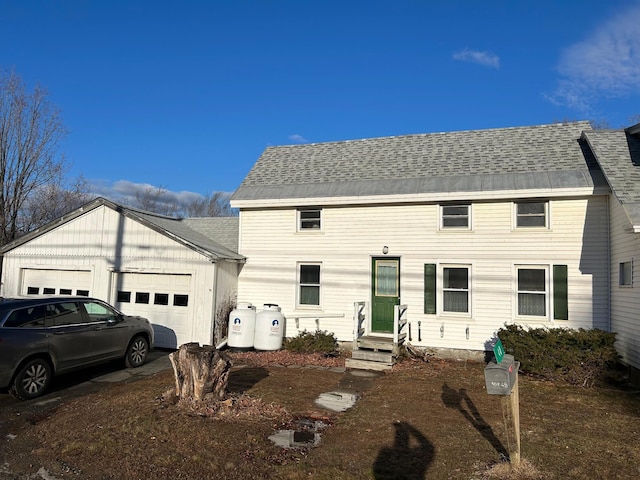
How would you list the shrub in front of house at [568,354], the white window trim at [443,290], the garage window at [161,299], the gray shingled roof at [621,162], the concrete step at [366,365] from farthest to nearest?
the garage window at [161,299]
the white window trim at [443,290]
the concrete step at [366,365]
the shrub in front of house at [568,354]
the gray shingled roof at [621,162]

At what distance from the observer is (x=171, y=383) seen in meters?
8.59

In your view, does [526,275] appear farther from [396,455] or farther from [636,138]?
[396,455]

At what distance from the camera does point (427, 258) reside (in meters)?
11.8

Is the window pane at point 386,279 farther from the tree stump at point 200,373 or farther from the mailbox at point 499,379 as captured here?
the mailbox at point 499,379

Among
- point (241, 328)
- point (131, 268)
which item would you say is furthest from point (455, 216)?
point (131, 268)

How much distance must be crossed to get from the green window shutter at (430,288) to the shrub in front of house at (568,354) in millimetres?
2207

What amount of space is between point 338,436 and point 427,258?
672 cm

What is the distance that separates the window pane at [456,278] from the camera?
11601mm

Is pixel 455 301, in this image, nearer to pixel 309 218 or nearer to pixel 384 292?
pixel 384 292

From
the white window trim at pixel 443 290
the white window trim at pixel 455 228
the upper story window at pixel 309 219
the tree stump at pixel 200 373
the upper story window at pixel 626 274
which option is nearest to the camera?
the tree stump at pixel 200 373

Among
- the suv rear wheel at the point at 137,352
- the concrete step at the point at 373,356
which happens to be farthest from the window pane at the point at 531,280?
the suv rear wheel at the point at 137,352

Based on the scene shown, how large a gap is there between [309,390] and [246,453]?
3.20 meters

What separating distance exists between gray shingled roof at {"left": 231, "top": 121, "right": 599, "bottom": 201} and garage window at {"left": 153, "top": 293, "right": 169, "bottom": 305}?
3.51 metres

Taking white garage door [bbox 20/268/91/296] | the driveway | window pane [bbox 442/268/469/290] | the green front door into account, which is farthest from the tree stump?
white garage door [bbox 20/268/91/296]
